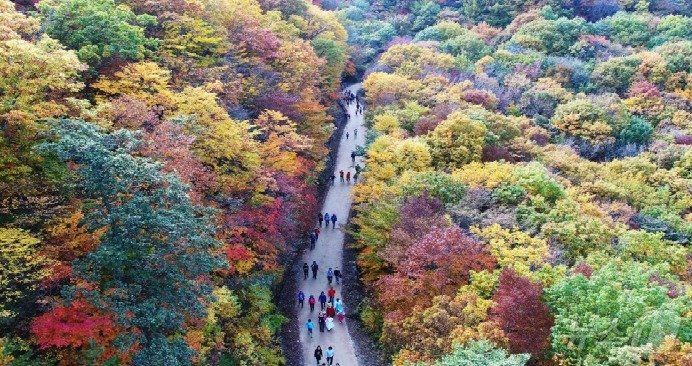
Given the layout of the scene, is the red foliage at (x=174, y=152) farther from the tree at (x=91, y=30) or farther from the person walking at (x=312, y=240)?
the person walking at (x=312, y=240)

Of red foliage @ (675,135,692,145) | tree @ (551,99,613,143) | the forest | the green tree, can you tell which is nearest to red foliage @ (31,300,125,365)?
the forest

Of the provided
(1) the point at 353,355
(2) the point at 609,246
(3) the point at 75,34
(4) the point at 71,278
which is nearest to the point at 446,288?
(1) the point at 353,355

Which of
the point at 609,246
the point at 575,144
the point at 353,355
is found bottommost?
the point at 353,355

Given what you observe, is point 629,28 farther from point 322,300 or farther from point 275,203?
point 275,203

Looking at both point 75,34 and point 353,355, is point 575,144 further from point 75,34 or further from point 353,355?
point 75,34

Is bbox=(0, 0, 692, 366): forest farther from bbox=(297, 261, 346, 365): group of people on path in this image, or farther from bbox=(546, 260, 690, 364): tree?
bbox=(297, 261, 346, 365): group of people on path
